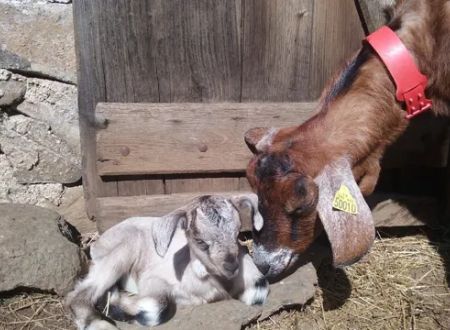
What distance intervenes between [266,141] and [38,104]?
5.23ft

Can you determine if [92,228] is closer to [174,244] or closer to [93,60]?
[174,244]

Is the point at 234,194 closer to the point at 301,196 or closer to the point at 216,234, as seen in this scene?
the point at 216,234

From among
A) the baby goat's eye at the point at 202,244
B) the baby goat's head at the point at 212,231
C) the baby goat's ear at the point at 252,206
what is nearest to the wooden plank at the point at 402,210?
the baby goat's ear at the point at 252,206

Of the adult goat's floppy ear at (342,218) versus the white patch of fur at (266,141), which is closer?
the adult goat's floppy ear at (342,218)

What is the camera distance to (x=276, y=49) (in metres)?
3.98

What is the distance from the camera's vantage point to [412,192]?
4.72 metres

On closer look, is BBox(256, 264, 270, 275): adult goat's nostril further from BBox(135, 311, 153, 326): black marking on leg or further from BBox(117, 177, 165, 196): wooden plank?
BBox(117, 177, 165, 196): wooden plank

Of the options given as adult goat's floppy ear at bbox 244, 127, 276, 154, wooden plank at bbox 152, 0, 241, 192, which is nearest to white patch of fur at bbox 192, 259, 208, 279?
adult goat's floppy ear at bbox 244, 127, 276, 154

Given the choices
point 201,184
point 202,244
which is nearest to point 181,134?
point 201,184

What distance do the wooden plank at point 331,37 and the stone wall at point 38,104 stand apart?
1639mm

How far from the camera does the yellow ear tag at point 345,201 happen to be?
3.08 m

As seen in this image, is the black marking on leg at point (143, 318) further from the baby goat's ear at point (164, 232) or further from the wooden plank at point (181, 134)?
the wooden plank at point (181, 134)

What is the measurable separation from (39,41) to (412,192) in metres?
3.04

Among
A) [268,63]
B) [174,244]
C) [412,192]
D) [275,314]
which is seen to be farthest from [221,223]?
[412,192]
